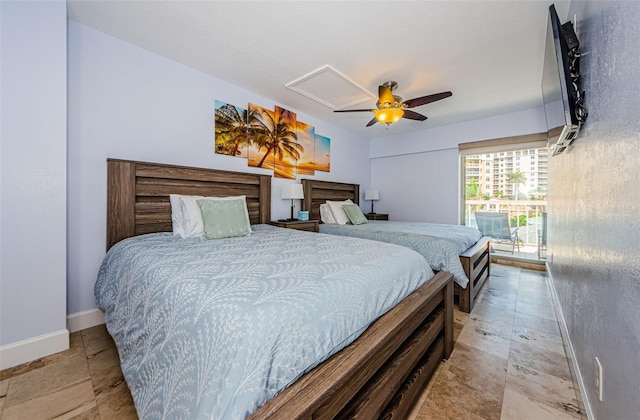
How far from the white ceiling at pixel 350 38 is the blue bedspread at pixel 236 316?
5.97 ft

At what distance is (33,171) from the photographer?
1658mm

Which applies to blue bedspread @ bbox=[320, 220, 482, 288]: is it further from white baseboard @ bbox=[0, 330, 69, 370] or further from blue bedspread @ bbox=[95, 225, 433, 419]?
white baseboard @ bbox=[0, 330, 69, 370]

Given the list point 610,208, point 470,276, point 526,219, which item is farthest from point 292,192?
point 526,219

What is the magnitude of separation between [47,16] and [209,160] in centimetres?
151

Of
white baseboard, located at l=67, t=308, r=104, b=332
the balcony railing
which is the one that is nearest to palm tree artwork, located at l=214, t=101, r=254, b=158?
white baseboard, located at l=67, t=308, r=104, b=332

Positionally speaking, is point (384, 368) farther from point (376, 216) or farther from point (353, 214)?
point (376, 216)

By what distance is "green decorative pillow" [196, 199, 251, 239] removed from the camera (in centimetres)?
216

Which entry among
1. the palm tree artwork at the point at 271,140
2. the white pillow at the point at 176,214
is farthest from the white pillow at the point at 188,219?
the palm tree artwork at the point at 271,140

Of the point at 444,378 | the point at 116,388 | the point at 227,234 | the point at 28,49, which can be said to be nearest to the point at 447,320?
the point at 444,378

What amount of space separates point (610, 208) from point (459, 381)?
1240mm

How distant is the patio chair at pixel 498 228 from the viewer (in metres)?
4.08

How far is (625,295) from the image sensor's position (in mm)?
764

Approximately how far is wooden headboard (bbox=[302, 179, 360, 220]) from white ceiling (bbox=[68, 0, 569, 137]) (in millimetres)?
1475

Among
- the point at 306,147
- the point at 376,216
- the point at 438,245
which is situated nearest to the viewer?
the point at 438,245
